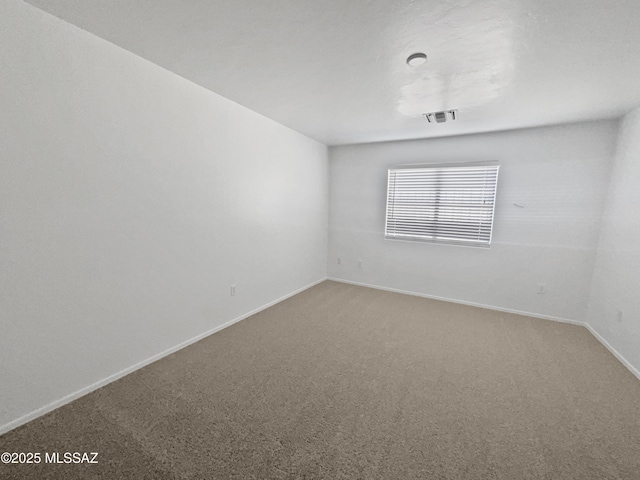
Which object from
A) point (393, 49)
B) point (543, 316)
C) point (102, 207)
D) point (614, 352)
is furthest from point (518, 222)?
point (102, 207)

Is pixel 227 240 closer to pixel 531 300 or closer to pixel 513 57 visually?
pixel 513 57

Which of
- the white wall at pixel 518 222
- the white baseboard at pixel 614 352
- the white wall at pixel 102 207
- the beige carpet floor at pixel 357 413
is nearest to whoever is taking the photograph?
the beige carpet floor at pixel 357 413

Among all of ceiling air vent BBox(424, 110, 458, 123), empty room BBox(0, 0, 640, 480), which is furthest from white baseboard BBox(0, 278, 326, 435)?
ceiling air vent BBox(424, 110, 458, 123)

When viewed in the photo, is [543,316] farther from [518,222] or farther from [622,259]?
[518,222]

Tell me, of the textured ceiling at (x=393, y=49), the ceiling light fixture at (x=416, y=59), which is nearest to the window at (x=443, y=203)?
the textured ceiling at (x=393, y=49)

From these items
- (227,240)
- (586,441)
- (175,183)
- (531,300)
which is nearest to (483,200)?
(531,300)

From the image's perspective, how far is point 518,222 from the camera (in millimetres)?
3451

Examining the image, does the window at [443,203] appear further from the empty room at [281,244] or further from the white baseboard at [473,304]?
the white baseboard at [473,304]

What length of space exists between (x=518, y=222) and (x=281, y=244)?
127 inches

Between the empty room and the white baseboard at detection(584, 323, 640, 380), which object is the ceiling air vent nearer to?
the empty room

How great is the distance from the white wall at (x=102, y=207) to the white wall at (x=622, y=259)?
3918mm

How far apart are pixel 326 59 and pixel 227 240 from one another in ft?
6.54

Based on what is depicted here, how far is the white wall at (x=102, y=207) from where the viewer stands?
4.99 feet

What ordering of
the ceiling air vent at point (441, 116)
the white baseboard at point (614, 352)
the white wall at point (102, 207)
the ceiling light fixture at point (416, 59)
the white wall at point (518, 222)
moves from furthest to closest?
the white wall at point (518, 222) → the ceiling air vent at point (441, 116) → the white baseboard at point (614, 352) → the ceiling light fixture at point (416, 59) → the white wall at point (102, 207)
